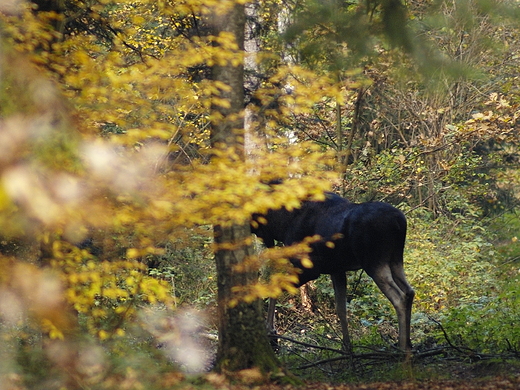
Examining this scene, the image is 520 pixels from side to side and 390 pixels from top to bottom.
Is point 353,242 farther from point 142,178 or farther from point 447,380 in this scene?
point 142,178

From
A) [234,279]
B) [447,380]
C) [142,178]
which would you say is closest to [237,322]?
[234,279]

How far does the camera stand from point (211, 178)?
16.7 ft

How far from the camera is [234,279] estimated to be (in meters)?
5.76

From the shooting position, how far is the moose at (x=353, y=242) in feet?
23.4

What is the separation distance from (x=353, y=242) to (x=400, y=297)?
75 cm

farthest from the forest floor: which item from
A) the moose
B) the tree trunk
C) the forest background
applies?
the moose

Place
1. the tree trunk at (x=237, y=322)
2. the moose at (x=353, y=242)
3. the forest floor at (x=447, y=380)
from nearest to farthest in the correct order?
1. the forest floor at (x=447, y=380)
2. the tree trunk at (x=237, y=322)
3. the moose at (x=353, y=242)

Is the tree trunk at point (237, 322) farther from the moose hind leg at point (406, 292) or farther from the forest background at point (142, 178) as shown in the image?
the moose hind leg at point (406, 292)

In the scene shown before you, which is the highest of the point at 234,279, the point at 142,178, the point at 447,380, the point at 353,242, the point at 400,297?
the point at 142,178

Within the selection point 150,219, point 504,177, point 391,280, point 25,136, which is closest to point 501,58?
point 504,177

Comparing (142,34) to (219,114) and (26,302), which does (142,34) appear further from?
(26,302)

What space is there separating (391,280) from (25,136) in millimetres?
4581

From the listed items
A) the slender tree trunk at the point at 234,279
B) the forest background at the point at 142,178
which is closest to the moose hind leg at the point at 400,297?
the forest background at the point at 142,178

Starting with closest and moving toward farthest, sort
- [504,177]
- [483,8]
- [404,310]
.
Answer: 1. [483,8]
2. [404,310]
3. [504,177]
